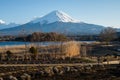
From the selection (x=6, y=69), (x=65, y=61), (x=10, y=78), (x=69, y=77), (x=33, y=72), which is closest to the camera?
(x=10, y=78)

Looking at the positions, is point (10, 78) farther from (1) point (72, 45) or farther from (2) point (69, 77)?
(1) point (72, 45)

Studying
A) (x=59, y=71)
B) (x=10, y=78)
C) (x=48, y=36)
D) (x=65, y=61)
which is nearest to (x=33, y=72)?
(x=59, y=71)

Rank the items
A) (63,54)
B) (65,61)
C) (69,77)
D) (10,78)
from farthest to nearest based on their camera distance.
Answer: (63,54)
(65,61)
(69,77)
(10,78)

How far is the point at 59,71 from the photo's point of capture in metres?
31.7

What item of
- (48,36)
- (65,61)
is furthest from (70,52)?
(48,36)

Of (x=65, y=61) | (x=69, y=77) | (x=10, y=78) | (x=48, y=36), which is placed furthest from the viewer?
(x=48, y=36)

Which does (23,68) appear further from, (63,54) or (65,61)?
(63,54)

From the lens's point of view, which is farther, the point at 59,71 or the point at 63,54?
the point at 63,54

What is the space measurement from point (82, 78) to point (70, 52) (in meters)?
25.9

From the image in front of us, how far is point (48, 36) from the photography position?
132750mm

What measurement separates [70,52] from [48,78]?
1021 inches

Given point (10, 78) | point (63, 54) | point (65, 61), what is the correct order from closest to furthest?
point (10, 78) < point (65, 61) < point (63, 54)

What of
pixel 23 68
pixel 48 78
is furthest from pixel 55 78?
pixel 23 68

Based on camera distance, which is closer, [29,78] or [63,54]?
[29,78]
